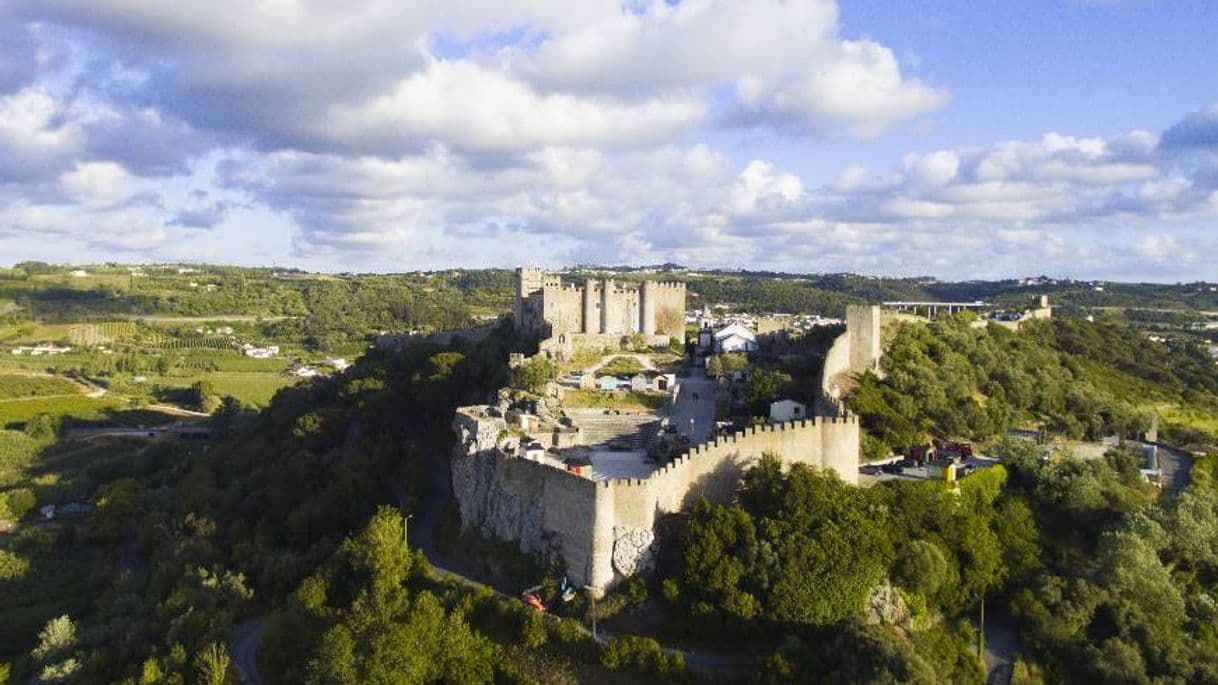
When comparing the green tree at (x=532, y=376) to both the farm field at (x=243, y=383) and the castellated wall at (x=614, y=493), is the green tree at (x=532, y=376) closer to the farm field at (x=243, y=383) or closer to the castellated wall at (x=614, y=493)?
the castellated wall at (x=614, y=493)

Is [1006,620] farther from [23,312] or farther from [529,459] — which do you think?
[23,312]

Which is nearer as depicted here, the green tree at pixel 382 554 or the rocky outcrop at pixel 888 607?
the rocky outcrop at pixel 888 607

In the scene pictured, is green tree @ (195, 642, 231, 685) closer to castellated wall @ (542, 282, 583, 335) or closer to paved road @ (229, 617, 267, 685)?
paved road @ (229, 617, 267, 685)

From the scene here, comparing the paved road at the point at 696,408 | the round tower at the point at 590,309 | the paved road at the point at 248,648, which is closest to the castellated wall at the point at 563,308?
the round tower at the point at 590,309

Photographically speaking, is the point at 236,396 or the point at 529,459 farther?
the point at 236,396

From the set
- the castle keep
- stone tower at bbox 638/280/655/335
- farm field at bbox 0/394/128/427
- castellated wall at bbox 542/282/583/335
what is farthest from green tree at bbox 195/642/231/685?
farm field at bbox 0/394/128/427

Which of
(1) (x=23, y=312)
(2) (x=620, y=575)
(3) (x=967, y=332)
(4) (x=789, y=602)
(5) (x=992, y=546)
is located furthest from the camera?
(1) (x=23, y=312)

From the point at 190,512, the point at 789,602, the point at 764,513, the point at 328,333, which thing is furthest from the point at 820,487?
the point at 328,333
